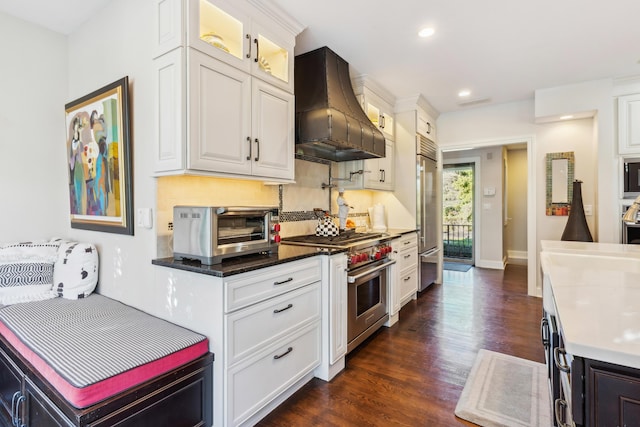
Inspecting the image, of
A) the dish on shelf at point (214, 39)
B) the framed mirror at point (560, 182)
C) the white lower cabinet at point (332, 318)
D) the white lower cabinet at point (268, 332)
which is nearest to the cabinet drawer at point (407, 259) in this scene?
the white lower cabinet at point (332, 318)

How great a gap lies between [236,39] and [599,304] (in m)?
2.28

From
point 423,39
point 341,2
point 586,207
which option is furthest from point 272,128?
point 586,207

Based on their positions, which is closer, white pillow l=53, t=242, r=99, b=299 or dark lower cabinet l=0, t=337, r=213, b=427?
dark lower cabinet l=0, t=337, r=213, b=427

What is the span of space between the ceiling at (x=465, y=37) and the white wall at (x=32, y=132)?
0.16 m

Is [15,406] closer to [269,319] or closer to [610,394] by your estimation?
[269,319]

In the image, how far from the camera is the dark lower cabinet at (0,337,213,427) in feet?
4.08

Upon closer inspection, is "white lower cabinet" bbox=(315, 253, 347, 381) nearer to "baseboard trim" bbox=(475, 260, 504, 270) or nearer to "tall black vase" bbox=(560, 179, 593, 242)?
"tall black vase" bbox=(560, 179, 593, 242)

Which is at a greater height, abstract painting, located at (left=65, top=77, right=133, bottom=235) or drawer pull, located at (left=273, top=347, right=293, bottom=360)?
abstract painting, located at (left=65, top=77, right=133, bottom=235)

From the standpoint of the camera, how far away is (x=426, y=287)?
14.6 feet

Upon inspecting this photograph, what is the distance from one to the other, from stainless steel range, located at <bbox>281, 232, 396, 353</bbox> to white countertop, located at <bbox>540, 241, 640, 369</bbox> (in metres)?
1.25

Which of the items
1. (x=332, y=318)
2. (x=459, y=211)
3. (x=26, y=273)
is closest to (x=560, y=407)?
(x=332, y=318)

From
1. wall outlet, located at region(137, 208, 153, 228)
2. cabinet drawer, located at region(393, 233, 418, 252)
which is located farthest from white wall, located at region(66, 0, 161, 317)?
cabinet drawer, located at region(393, 233, 418, 252)

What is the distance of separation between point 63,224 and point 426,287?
4157mm

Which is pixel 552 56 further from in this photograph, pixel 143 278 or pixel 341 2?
pixel 143 278
